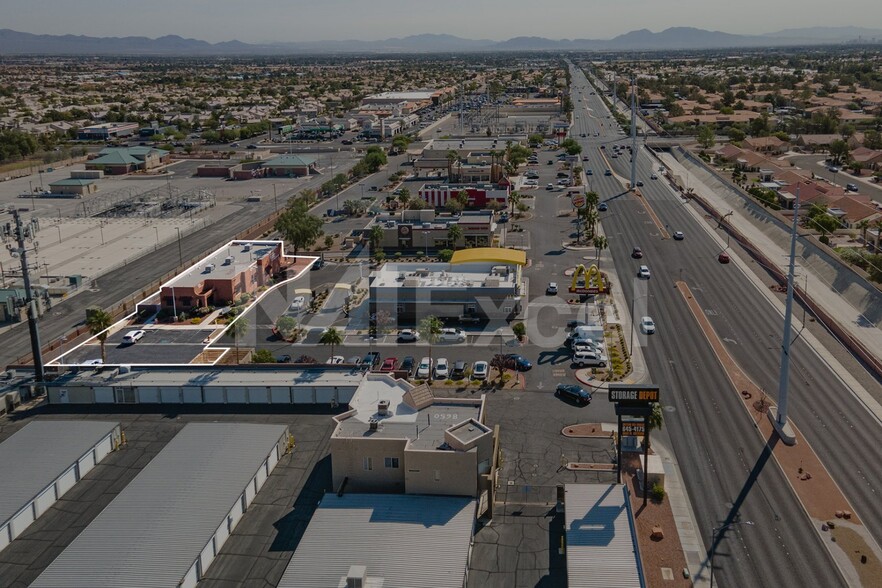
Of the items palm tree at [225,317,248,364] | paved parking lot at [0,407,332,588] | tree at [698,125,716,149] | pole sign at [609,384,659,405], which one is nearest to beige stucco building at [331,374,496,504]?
paved parking lot at [0,407,332,588]

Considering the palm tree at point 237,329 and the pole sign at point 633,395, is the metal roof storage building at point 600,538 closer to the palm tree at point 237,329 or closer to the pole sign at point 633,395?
the pole sign at point 633,395

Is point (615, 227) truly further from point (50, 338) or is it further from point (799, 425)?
point (50, 338)

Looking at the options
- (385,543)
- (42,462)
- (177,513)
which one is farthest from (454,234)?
(385,543)

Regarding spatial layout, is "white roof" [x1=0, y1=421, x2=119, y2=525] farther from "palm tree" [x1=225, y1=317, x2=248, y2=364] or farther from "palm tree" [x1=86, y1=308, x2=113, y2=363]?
"palm tree" [x1=225, y1=317, x2=248, y2=364]

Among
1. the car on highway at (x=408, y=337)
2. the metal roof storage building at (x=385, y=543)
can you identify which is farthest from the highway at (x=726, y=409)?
the car on highway at (x=408, y=337)

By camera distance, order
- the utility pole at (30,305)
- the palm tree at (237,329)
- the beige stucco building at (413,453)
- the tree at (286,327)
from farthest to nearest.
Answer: the tree at (286,327) < the palm tree at (237,329) < the utility pole at (30,305) < the beige stucco building at (413,453)

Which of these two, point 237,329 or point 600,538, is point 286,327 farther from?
point 600,538
